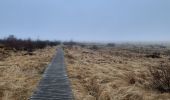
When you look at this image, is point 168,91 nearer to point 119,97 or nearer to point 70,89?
point 119,97

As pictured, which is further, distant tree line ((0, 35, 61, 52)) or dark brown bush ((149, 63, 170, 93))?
distant tree line ((0, 35, 61, 52))

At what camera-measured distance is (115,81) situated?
14.3 m

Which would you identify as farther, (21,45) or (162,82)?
(21,45)

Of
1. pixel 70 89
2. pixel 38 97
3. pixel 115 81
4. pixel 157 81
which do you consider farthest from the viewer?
pixel 115 81

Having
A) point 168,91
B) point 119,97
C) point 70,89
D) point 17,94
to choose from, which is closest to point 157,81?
point 168,91

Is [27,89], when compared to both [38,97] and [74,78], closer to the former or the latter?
[38,97]

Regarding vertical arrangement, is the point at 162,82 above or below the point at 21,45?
below

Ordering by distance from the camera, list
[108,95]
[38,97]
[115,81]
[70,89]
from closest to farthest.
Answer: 1. [38,97]
2. [108,95]
3. [70,89]
4. [115,81]

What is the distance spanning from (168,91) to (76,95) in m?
4.31

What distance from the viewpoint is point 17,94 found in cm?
1123

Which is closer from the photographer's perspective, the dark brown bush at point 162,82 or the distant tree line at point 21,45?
the dark brown bush at point 162,82

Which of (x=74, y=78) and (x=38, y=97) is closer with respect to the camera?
(x=38, y=97)

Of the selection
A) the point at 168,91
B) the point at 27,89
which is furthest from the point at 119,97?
the point at 27,89

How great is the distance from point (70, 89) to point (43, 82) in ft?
7.27
